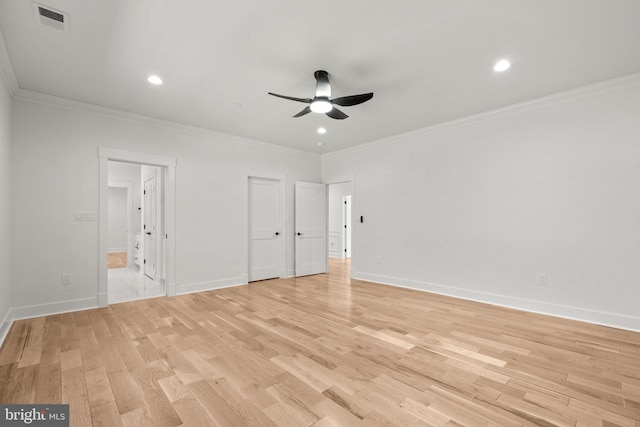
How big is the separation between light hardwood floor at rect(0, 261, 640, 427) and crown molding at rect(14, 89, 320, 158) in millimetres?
2726

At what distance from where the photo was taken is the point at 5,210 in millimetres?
3229

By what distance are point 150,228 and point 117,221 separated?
6598 mm

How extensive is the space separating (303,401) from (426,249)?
3.71m

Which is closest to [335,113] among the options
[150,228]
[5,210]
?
[5,210]

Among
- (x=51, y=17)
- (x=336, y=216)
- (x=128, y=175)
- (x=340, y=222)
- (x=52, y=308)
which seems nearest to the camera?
(x=51, y=17)

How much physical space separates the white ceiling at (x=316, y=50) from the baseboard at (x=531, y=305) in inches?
106

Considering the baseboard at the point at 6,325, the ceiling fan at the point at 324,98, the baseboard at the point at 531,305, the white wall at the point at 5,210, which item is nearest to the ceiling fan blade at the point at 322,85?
the ceiling fan at the point at 324,98

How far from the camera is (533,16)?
2.26 m

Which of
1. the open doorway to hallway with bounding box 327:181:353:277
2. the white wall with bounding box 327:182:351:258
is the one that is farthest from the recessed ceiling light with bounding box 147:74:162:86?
the white wall with bounding box 327:182:351:258

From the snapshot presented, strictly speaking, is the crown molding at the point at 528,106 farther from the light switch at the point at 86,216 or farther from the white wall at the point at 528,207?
the light switch at the point at 86,216

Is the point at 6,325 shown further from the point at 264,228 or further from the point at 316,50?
the point at 316,50

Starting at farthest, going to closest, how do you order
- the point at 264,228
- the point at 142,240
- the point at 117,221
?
the point at 117,221
the point at 142,240
the point at 264,228

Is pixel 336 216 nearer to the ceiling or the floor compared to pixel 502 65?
nearer to the floor

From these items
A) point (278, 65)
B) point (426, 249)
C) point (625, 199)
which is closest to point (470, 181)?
point (426, 249)
